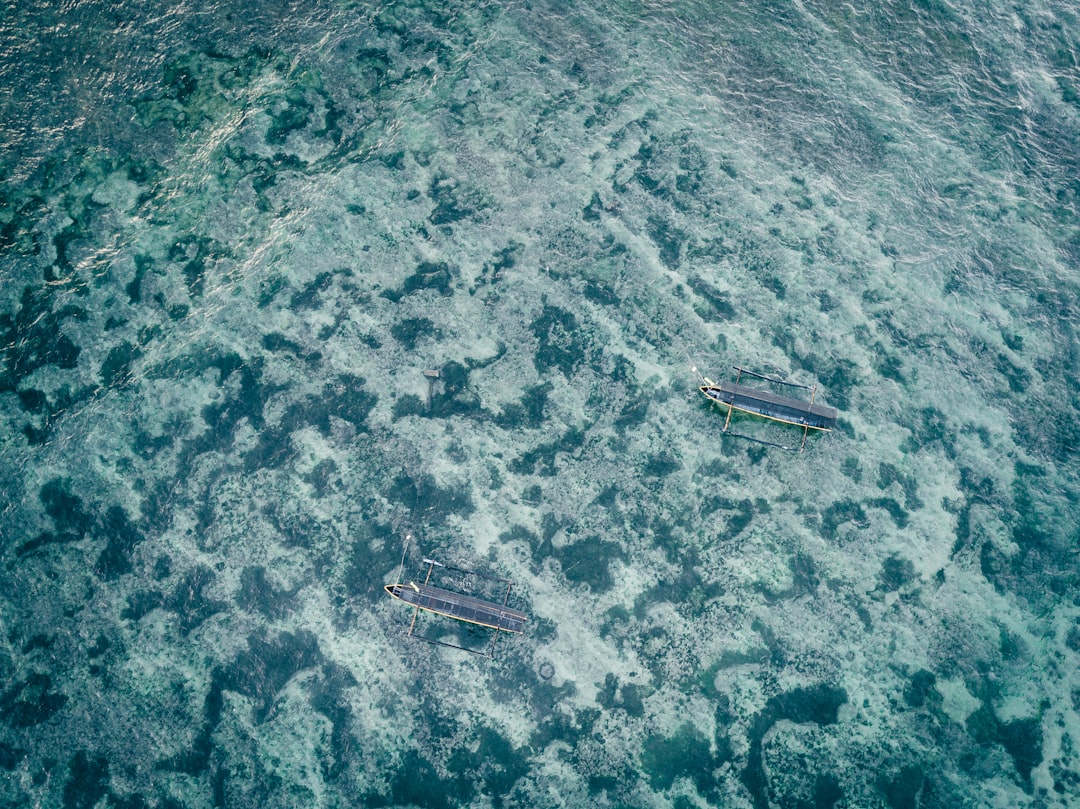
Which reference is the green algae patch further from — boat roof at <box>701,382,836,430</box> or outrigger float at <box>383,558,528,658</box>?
boat roof at <box>701,382,836,430</box>

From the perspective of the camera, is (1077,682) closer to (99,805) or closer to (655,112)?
(655,112)

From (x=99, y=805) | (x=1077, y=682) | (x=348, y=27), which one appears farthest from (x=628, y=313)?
(x=99, y=805)

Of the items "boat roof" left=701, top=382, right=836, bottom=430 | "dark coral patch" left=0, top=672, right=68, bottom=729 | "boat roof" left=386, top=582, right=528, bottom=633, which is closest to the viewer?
"boat roof" left=386, top=582, right=528, bottom=633

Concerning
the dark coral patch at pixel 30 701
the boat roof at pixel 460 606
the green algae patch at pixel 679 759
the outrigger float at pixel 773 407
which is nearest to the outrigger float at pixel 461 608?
the boat roof at pixel 460 606

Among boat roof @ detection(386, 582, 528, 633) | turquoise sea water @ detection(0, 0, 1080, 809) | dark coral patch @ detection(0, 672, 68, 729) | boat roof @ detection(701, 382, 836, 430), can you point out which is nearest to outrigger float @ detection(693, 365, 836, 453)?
boat roof @ detection(701, 382, 836, 430)

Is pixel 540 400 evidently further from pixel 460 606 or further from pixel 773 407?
pixel 773 407

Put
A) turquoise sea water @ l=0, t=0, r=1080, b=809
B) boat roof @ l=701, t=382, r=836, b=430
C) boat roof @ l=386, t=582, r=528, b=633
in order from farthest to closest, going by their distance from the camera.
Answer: boat roof @ l=701, t=382, r=836, b=430, turquoise sea water @ l=0, t=0, r=1080, b=809, boat roof @ l=386, t=582, r=528, b=633

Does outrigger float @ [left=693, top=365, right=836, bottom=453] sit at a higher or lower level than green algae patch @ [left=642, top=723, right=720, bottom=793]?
higher
